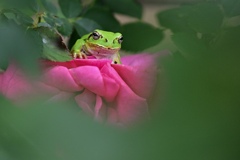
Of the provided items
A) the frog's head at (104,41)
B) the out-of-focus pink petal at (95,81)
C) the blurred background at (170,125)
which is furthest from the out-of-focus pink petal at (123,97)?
the frog's head at (104,41)

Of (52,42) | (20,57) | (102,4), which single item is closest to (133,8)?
(102,4)

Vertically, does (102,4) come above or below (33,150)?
above

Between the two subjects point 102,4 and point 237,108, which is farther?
point 102,4

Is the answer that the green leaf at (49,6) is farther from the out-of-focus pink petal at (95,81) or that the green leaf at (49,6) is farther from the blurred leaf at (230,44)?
the blurred leaf at (230,44)

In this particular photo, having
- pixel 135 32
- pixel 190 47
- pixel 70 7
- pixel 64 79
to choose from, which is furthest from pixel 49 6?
pixel 190 47

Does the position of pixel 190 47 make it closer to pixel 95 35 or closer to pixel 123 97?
pixel 123 97

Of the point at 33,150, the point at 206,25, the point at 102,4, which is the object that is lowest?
the point at 33,150

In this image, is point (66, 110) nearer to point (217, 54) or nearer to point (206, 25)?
point (217, 54)
